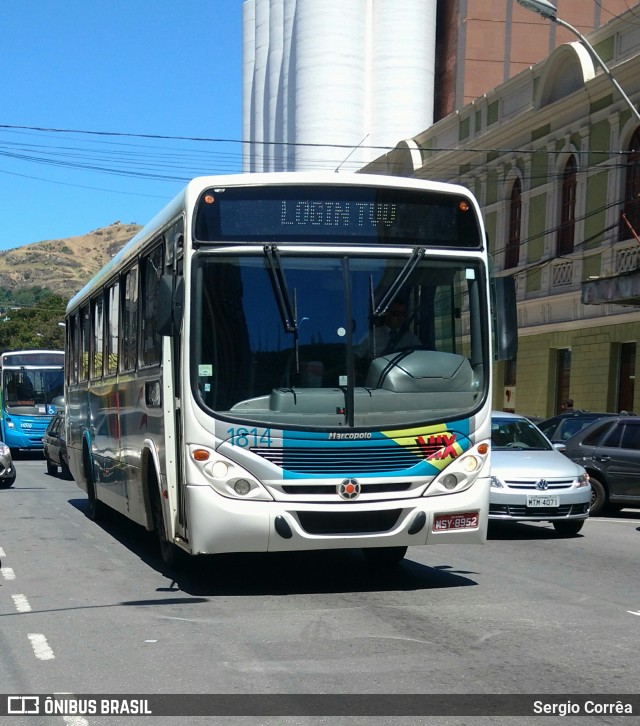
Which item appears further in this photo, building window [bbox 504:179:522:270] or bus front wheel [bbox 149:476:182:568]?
building window [bbox 504:179:522:270]

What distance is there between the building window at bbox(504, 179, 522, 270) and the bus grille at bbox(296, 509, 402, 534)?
88.6 feet

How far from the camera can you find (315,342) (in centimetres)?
909

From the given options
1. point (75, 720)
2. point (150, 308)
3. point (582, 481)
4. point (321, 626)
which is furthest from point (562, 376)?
point (75, 720)

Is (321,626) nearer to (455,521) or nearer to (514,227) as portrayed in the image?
(455,521)

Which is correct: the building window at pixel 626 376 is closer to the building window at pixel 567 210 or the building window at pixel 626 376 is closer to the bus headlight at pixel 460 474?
the building window at pixel 567 210

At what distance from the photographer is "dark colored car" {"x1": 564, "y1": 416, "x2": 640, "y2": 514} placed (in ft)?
58.0

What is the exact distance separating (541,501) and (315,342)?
19.1ft

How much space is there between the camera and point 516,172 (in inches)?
1390

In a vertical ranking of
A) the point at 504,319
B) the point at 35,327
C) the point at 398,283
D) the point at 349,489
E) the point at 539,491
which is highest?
the point at 35,327

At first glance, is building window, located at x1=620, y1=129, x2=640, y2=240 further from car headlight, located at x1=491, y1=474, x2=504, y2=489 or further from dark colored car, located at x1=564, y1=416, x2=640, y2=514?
car headlight, located at x1=491, y1=474, x2=504, y2=489

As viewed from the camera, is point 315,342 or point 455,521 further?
point 455,521

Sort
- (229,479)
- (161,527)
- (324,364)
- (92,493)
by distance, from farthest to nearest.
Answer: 1. (92,493)
2. (161,527)
3. (324,364)
4. (229,479)

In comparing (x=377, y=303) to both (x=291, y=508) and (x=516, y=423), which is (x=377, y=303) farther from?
(x=516, y=423)

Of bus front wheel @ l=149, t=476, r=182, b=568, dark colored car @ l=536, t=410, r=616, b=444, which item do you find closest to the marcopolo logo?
bus front wheel @ l=149, t=476, r=182, b=568
